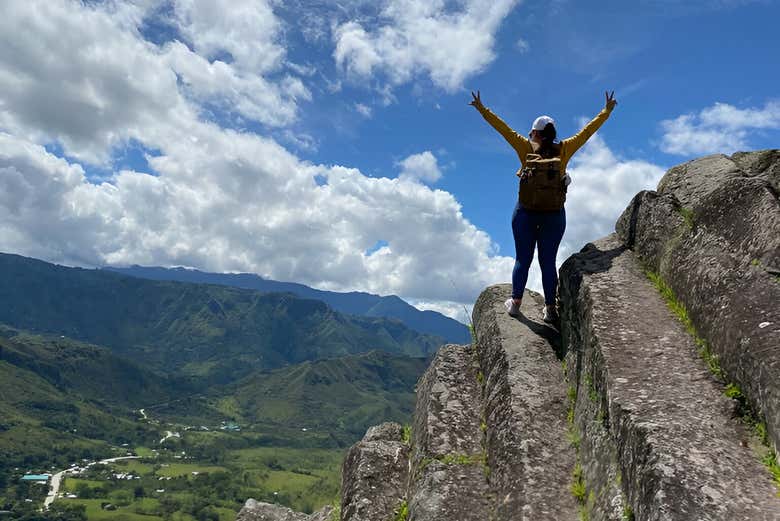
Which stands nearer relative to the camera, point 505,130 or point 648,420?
point 648,420

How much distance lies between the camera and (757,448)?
9273mm

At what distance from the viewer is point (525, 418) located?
13352 mm

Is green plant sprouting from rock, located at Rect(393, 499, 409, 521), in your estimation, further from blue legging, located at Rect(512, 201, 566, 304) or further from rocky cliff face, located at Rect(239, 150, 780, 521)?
blue legging, located at Rect(512, 201, 566, 304)

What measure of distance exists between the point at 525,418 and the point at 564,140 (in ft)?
30.4

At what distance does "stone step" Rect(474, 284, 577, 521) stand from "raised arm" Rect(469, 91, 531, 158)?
5935 mm

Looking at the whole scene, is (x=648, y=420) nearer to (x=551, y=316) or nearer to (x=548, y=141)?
(x=551, y=316)

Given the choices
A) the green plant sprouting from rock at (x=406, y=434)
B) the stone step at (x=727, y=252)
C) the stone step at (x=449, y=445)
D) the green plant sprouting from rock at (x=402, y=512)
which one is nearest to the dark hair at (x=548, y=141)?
the stone step at (x=727, y=252)

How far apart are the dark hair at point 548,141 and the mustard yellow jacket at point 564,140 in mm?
440

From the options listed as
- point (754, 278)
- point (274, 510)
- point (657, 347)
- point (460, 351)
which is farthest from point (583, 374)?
point (274, 510)

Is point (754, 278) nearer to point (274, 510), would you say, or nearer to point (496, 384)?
point (496, 384)

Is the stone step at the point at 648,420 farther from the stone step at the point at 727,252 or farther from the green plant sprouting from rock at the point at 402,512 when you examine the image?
the green plant sprouting from rock at the point at 402,512

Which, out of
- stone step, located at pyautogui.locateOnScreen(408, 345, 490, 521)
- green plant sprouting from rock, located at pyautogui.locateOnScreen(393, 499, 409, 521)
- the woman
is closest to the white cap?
the woman

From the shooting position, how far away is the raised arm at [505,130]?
17.2 metres

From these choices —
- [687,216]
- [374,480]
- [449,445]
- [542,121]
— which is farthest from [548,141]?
[374,480]
